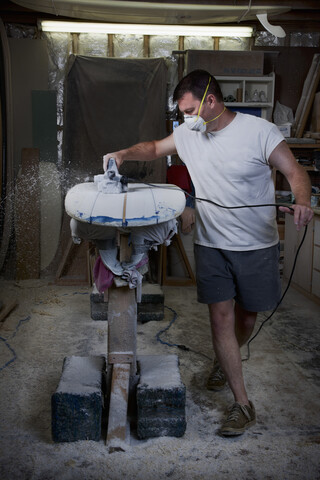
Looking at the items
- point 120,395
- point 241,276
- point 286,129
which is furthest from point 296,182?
point 286,129

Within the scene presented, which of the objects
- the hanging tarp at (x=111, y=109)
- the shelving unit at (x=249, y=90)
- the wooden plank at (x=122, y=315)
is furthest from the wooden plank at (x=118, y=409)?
the shelving unit at (x=249, y=90)

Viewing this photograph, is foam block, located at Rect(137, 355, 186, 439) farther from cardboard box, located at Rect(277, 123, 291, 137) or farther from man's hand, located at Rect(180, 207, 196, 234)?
cardboard box, located at Rect(277, 123, 291, 137)

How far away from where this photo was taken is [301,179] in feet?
6.66

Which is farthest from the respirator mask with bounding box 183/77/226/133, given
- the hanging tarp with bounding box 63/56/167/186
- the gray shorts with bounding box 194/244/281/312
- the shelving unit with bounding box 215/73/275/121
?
the hanging tarp with bounding box 63/56/167/186

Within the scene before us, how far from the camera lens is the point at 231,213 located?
2217 millimetres

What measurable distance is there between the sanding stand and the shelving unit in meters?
3.11

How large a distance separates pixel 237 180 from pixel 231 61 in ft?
9.72

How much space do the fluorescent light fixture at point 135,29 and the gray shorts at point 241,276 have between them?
3259mm

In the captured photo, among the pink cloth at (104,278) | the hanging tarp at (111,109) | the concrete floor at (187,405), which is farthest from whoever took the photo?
the hanging tarp at (111,109)

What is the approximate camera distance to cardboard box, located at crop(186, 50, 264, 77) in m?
4.71

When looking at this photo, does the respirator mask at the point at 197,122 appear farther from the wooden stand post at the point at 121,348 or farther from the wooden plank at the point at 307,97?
the wooden plank at the point at 307,97

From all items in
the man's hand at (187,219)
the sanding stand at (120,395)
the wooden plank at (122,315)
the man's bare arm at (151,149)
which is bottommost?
the sanding stand at (120,395)

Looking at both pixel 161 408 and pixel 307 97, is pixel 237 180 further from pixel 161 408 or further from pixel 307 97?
pixel 307 97

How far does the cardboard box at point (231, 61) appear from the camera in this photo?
4.71 m
